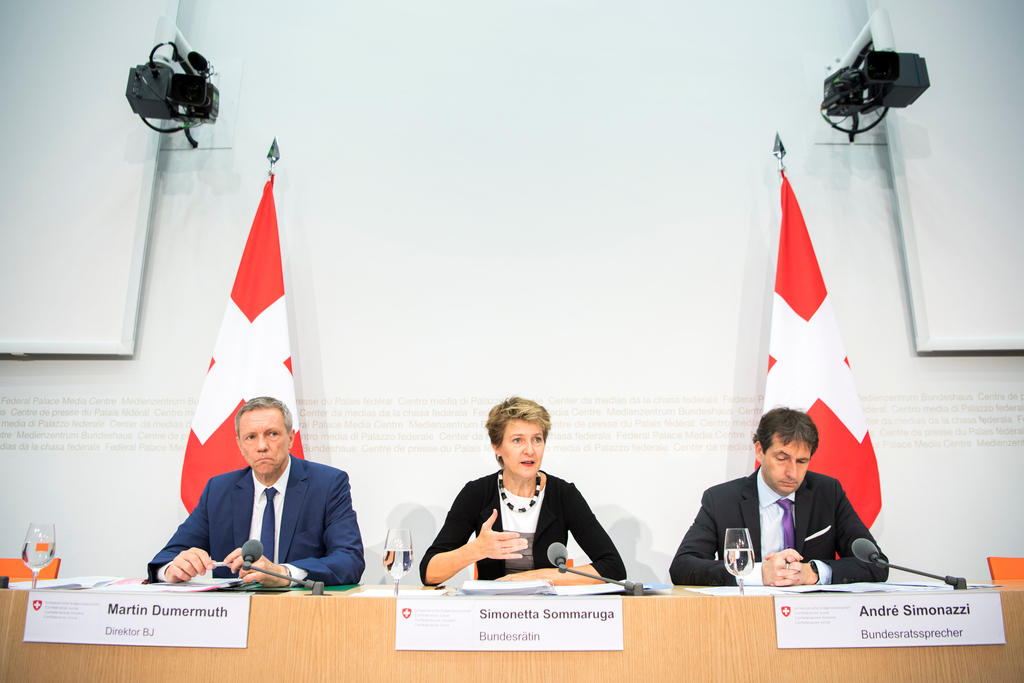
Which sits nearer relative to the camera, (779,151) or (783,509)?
(783,509)

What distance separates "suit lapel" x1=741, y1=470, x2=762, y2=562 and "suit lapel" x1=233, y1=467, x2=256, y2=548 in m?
1.78

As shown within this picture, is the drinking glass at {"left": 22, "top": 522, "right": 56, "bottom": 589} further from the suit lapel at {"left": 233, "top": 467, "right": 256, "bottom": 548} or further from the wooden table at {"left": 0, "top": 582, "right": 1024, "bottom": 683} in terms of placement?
the suit lapel at {"left": 233, "top": 467, "right": 256, "bottom": 548}

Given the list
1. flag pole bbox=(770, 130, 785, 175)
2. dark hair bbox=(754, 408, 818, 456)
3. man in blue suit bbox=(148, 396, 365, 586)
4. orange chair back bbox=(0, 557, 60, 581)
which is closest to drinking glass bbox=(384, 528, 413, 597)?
man in blue suit bbox=(148, 396, 365, 586)

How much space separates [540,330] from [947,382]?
6.84 ft

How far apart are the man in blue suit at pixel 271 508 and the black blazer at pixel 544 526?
0.34 m

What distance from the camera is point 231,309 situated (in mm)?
3416

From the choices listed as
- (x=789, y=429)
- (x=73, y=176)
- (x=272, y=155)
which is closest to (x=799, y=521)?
(x=789, y=429)

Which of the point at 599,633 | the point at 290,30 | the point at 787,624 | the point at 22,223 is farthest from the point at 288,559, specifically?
the point at 290,30

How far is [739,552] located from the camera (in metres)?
1.62

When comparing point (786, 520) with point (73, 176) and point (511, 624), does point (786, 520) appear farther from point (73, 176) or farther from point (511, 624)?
point (73, 176)

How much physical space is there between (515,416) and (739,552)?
3.67ft

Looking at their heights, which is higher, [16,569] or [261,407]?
[261,407]

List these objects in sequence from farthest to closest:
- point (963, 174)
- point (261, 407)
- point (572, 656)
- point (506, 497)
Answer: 1. point (963, 174)
2. point (506, 497)
3. point (261, 407)
4. point (572, 656)

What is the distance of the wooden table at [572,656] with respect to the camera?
56.2 inches
